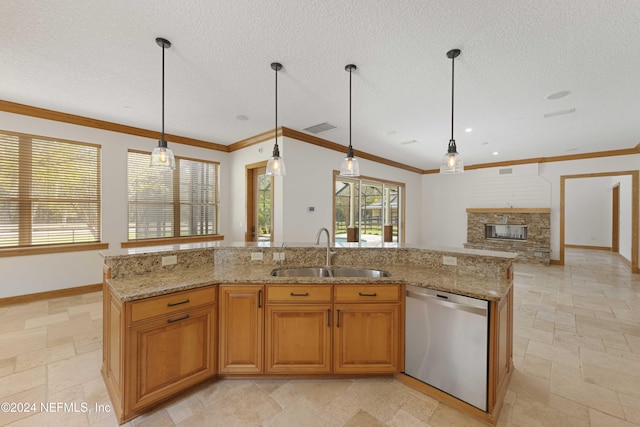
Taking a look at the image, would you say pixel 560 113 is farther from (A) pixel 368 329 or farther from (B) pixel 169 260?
(B) pixel 169 260

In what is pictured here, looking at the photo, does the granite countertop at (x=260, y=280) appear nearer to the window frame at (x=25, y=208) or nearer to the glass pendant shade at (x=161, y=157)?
the glass pendant shade at (x=161, y=157)

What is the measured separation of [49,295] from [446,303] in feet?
17.5

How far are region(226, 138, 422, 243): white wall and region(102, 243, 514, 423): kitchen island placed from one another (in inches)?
95.3

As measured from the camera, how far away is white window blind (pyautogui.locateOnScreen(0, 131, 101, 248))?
3.72 meters

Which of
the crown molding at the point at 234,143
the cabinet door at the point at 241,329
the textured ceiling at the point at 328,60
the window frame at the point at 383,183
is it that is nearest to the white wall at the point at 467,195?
the crown molding at the point at 234,143

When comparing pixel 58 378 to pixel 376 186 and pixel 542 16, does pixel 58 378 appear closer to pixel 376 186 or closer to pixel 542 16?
pixel 542 16

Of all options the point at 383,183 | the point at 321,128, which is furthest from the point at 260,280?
the point at 383,183

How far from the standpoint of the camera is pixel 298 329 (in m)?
2.14

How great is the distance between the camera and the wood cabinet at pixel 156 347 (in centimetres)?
171

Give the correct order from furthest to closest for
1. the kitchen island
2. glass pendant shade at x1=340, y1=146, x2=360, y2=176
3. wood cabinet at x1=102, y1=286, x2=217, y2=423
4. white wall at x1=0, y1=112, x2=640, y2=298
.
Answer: white wall at x1=0, y1=112, x2=640, y2=298 → glass pendant shade at x1=340, y1=146, x2=360, y2=176 → the kitchen island → wood cabinet at x1=102, y1=286, x2=217, y2=423

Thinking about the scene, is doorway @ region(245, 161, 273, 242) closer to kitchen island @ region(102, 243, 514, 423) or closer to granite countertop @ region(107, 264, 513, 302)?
granite countertop @ region(107, 264, 513, 302)

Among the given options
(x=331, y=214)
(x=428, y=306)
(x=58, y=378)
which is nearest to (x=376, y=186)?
(x=331, y=214)

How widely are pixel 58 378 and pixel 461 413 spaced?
3131mm

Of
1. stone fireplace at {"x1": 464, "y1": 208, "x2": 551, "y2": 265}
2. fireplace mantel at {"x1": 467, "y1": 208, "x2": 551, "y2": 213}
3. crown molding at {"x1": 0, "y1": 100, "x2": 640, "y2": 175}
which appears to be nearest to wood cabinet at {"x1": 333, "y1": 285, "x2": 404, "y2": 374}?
crown molding at {"x1": 0, "y1": 100, "x2": 640, "y2": 175}
